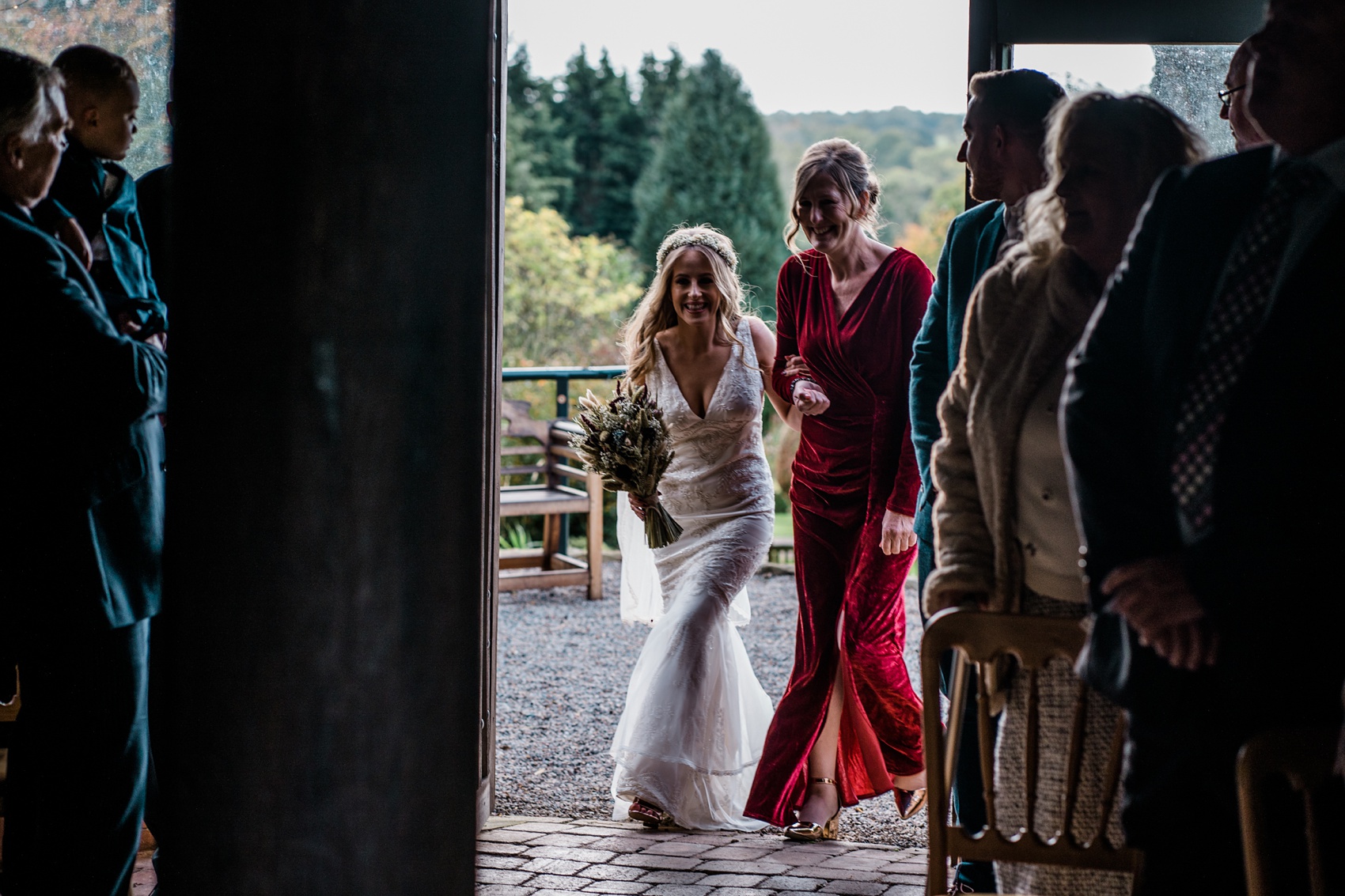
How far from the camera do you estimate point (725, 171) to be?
1522cm

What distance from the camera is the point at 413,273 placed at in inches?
75.2

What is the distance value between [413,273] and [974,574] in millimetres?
1065

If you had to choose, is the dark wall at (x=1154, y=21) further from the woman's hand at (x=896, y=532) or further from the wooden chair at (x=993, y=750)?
the wooden chair at (x=993, y=750)

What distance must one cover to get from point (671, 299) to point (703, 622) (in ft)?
3.99

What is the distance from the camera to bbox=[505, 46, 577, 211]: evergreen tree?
1733 centimetres

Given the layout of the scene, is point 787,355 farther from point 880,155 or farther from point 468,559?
point 880,155

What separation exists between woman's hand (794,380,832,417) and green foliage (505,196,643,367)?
31.6 ft

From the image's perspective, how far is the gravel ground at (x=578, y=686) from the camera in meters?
4.43

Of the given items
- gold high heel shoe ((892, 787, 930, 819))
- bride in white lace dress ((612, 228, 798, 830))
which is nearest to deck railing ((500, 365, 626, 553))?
bride in white lace dress ((612, 228, 798, 830))

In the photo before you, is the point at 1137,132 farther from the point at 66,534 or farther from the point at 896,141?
the point at 896,141

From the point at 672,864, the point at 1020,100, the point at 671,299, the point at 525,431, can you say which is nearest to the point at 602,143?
the point at 525,431

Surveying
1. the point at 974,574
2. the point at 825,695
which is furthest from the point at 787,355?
the point at 974,574

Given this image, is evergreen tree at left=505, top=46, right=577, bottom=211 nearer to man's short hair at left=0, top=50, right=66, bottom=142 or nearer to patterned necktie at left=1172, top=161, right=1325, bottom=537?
man's short hair at left=0, top=50, right=66, bottom=142

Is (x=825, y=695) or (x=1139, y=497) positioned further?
(x=825, y=695)
